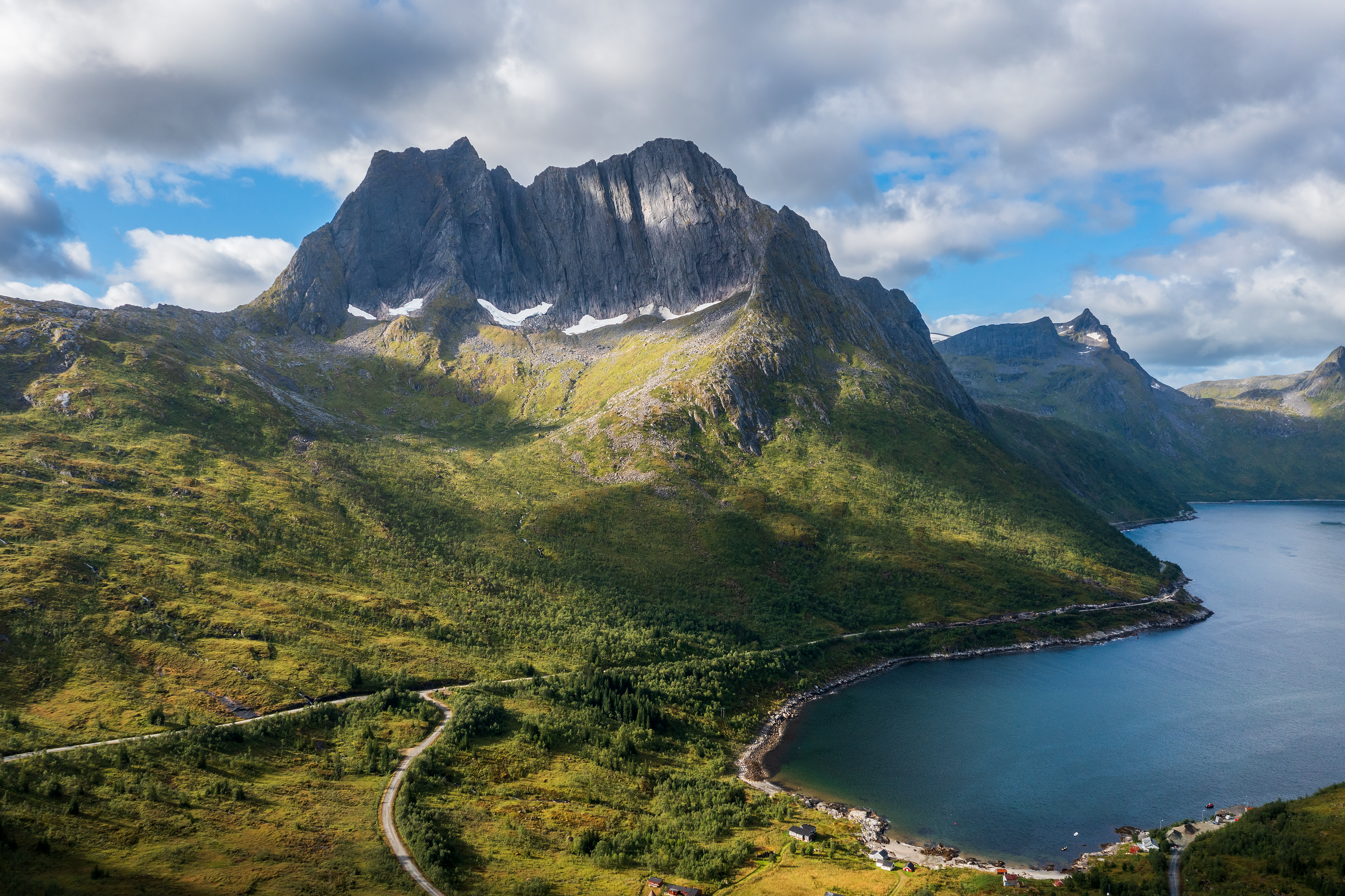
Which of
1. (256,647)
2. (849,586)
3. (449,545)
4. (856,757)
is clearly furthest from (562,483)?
(856,757)

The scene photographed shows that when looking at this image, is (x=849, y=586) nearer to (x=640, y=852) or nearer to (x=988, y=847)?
(x=988, y=847)

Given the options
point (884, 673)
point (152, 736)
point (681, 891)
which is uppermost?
point (152, 736)

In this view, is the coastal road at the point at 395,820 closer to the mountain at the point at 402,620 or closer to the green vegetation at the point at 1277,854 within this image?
the mountain at the point at 402,620

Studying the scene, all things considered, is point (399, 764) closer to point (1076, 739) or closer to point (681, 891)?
point (681, 891)

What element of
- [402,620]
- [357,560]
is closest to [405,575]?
[357,560]

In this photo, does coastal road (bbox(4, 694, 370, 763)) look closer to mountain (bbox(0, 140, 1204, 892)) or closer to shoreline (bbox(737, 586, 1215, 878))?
mountain (bbox(0, 140, 1204, 892))

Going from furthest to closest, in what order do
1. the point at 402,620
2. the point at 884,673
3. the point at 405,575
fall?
the point at 405,575 → the point at 884,673 → the point at 402,620
